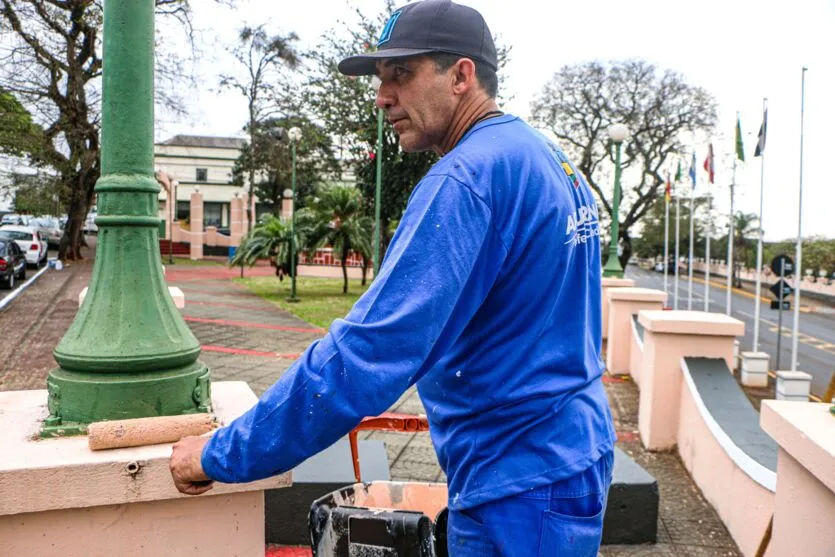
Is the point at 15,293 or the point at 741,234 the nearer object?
the point at 15,293

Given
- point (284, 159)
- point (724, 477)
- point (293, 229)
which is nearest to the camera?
point (724, 477)

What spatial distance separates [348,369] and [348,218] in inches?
755

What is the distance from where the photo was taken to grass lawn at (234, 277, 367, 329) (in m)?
15.2

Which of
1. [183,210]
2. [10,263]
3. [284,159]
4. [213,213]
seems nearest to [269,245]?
[10,263]

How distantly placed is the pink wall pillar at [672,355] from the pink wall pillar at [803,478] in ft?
9.60

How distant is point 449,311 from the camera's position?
1.19 m

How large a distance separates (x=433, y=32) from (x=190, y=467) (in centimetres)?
94

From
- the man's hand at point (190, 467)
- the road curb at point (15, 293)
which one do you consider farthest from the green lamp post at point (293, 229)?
the man's hand at point (190, 467)

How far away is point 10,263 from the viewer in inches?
709

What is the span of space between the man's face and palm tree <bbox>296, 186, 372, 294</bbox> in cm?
1855

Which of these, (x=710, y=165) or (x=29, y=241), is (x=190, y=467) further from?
(x=29, y=241)

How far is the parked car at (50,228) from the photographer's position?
3469 cm

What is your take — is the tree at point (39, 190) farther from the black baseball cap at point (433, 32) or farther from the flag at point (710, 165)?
the black baseball cap at point (433, 32)

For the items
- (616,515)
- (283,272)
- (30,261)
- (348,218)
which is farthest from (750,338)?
(30,261)
